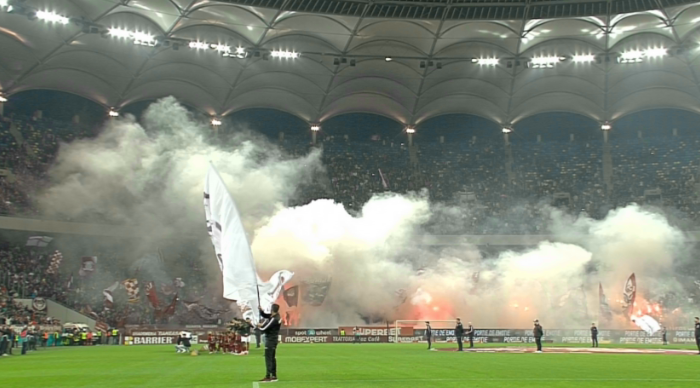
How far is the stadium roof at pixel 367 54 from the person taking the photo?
44.2m

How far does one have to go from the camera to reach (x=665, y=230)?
173ft

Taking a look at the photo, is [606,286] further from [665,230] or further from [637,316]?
[665,230]

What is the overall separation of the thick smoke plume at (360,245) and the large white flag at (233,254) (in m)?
29.9

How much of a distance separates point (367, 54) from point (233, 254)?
3752cm

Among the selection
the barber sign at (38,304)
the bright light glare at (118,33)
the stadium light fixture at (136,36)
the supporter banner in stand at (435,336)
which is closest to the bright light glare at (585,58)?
the supporter banner in stand at (435,336)

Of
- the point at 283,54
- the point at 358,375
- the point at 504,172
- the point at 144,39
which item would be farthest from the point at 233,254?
the point at 504,172

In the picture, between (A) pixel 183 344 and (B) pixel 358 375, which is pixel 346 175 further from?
(B) pixel 358 375

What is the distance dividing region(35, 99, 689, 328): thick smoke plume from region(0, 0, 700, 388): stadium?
0.17 metres

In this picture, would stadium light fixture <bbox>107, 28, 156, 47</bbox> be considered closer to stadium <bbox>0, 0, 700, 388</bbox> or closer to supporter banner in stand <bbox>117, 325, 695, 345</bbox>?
stadium <bbox>0, 0, 700, 388</bbox>

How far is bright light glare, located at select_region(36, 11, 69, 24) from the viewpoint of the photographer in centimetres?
4072

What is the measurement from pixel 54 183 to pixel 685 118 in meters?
Answer: 54.4

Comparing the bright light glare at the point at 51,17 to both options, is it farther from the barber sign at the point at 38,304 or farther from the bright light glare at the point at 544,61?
the bright light glare at the point at 544,61

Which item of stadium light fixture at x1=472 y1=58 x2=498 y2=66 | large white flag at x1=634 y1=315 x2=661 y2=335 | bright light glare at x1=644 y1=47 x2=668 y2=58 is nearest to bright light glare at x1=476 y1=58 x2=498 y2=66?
stadium light fixture at x1=472 y1=58 x2=498 y2=66

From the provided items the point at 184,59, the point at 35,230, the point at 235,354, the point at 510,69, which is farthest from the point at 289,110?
the point at 235,354
